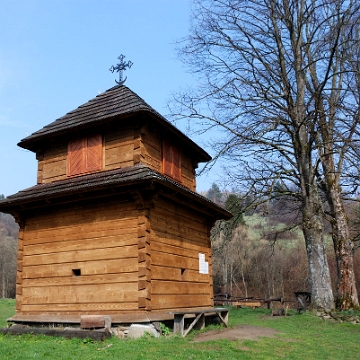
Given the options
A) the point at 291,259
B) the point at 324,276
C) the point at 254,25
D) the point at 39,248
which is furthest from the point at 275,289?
the point at 39,248

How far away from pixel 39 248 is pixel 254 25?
12739mm

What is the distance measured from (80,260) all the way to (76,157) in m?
3.40

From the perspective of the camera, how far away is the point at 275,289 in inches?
1831

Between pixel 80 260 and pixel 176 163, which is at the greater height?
pixel 176 163

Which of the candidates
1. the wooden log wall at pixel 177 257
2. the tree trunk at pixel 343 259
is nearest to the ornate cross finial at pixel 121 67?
the wooden log wall at pixel 177 257

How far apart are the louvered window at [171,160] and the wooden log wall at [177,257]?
1.31 metres

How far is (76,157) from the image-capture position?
13547mm

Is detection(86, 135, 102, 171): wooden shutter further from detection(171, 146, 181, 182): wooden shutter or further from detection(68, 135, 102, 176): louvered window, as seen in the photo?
detection(171, 146, 181, 182): wooden shutter

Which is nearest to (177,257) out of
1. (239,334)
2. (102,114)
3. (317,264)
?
(239,334)

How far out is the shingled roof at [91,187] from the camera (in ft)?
35.9

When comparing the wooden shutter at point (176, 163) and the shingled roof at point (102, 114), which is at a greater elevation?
the shingled roof at point (102, 114)

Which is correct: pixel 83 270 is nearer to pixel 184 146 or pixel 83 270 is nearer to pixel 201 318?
pixel 201 318

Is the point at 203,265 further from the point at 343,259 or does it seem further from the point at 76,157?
the point at 343,259

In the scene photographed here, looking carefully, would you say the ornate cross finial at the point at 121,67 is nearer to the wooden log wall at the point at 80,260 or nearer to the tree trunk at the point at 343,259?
the wooden log wall at the point at 80,260
